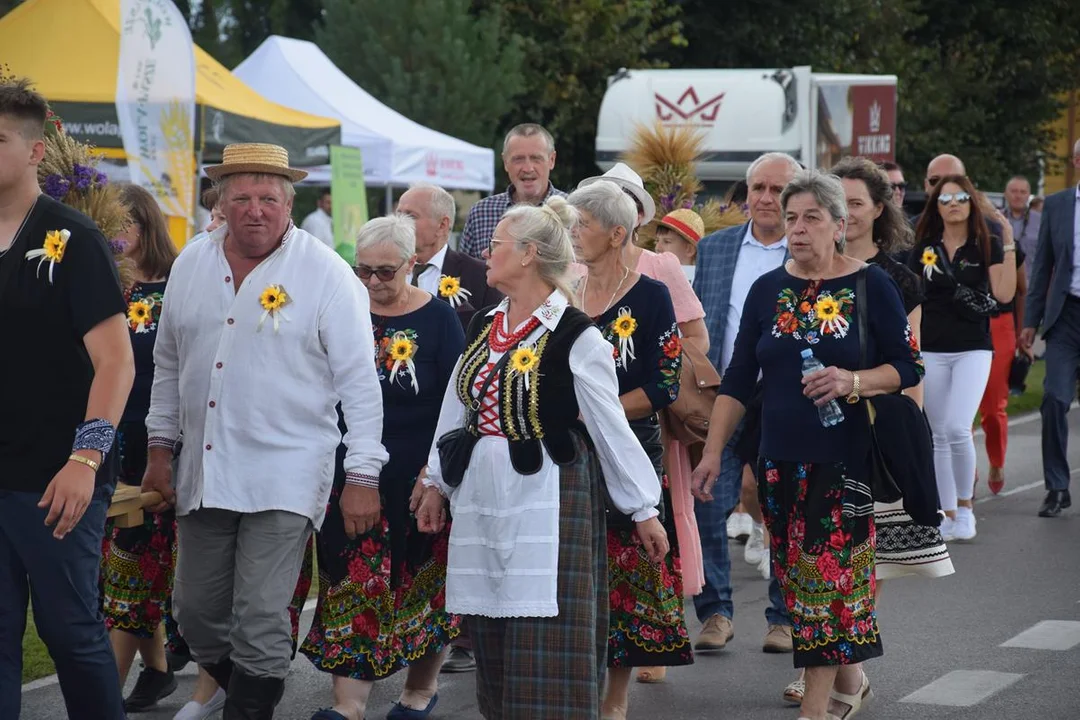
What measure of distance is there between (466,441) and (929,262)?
563cm

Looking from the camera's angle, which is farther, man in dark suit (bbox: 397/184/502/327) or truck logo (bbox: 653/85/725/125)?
truck logo (bbox: 653/85/725/125)

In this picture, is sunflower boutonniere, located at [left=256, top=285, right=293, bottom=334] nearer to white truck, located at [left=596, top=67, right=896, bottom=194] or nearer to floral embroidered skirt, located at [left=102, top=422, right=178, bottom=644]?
floral embroidered skirt, located at [left=102, top=422, right=178, bottom=644]

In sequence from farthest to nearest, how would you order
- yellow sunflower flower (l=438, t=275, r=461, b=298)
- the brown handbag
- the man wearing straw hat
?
yellow sunflower flower (l=438, t=275, r=461, b=298)
the brown handbag
the man wearing straw hat

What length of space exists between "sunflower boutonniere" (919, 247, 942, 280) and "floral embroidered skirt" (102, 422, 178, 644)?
522 centimetres

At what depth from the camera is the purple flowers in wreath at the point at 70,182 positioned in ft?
19.5

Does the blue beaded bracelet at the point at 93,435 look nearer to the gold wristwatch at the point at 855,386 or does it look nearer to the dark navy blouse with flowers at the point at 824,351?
the dark navy blouse with flowers at the point at 824,351

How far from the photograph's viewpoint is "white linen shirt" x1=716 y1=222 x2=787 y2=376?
8.02m

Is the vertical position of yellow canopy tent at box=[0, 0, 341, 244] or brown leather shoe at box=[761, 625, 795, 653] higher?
yellow canopy tent at box=[0, 0, 341, 244]

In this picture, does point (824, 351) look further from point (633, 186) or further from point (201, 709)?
point (201, 709)

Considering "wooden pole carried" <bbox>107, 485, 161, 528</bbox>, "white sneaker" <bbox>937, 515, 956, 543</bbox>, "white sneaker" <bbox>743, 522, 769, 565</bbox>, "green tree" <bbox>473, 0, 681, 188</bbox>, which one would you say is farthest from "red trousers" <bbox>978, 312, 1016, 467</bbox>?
"green tree" <bbox>473, 0, 681, 188</bbox>

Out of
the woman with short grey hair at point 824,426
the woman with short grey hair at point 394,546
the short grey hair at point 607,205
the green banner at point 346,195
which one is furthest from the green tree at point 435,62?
the woman with short grey hair at point 824,426

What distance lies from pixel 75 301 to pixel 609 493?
1.62 m

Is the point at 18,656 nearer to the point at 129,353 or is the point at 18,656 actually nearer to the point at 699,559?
the point at 129,353

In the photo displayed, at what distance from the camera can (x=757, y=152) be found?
18.1 metres
